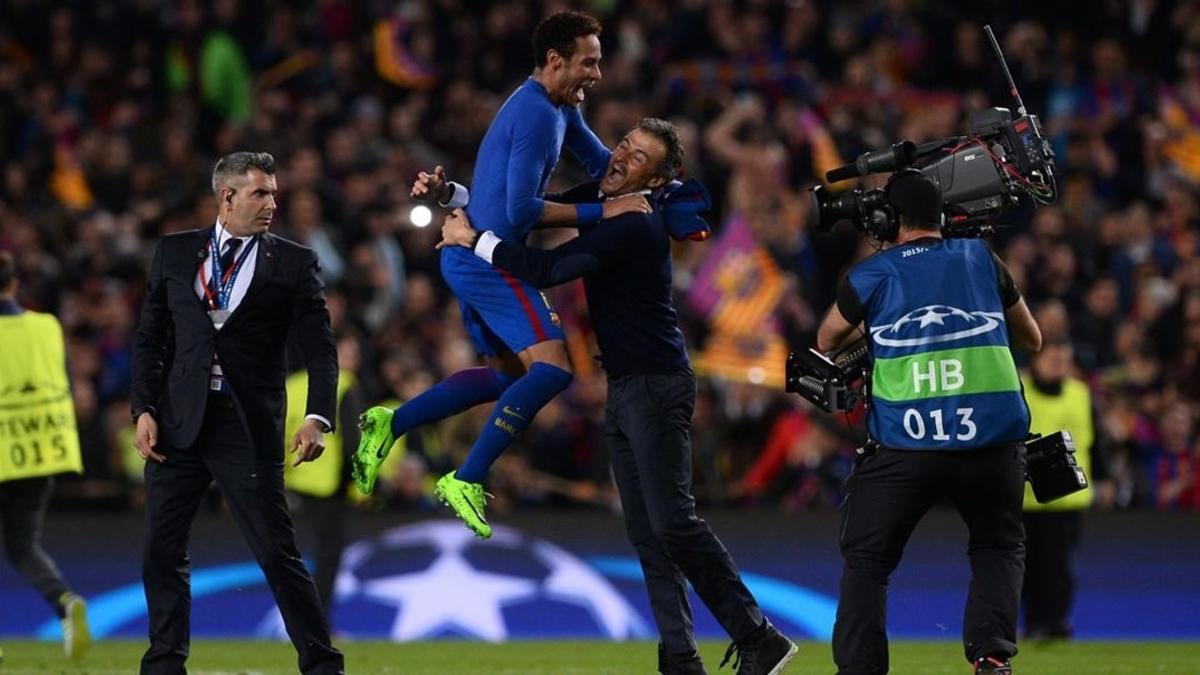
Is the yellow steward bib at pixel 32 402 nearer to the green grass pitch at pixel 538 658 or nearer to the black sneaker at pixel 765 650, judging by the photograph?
the green grass pitch at pixel 538 658

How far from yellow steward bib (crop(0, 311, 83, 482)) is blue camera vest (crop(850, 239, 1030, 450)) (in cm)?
573

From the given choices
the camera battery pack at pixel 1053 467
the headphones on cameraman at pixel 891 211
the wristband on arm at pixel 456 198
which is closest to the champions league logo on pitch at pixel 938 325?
the headphones on cameraman at pixel 891 211

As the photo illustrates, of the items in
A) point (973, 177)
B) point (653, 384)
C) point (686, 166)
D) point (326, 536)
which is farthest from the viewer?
point (686, 166)

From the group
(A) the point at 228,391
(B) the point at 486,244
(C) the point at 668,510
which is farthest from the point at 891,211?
(A) the point at 228,391

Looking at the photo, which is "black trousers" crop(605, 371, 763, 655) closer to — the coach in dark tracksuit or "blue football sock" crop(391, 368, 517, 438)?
the coach in dark tracksuit

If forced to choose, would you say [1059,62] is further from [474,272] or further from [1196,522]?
[474,272]

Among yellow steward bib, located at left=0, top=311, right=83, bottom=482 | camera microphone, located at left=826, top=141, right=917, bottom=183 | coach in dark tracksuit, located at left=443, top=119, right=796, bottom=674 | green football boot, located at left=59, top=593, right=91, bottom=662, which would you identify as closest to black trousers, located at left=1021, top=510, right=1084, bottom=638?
coach in dark tracksuit, located at left=443, top=119, right=796, bottom=674

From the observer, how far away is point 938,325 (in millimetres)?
8219

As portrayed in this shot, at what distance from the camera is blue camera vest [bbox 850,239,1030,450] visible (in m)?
8.20

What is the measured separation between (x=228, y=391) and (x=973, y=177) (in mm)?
3190

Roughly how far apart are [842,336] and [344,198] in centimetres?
976

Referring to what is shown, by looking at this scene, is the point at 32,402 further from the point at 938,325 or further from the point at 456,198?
the point at 938,325

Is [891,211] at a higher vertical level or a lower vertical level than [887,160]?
lower

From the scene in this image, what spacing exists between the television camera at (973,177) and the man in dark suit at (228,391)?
223 centimetres
